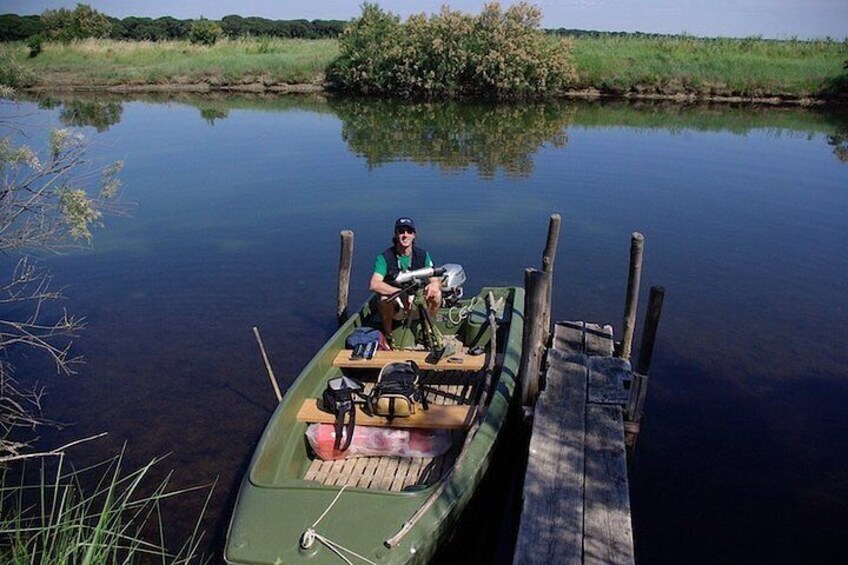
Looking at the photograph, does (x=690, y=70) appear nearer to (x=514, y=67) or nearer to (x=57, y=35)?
(x=514, y=67)

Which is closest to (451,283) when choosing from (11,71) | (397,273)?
(397,273)

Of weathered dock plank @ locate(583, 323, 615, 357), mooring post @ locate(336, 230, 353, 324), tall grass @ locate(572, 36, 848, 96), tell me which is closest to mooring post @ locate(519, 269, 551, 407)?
weathered dock plank @ locate(583, 323, 615, 357)

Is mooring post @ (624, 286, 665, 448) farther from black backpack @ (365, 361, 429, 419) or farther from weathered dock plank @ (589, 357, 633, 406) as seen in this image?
black backpack @ (365, 361, 429, 419)

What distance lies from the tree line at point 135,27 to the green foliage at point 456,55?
21.3 metres

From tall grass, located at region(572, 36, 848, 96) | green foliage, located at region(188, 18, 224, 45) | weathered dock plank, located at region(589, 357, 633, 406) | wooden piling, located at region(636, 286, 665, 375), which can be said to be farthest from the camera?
green foliage, located at region(188, 18, 224, 45)

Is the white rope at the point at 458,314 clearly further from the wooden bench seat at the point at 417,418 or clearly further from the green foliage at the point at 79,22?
the green foliage at the point at 79,22

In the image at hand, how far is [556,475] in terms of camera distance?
594 cm

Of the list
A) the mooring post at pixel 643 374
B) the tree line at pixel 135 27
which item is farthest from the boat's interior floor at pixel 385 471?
the tree line at pixel 135 27

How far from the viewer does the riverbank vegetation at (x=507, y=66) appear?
35000 millimetres

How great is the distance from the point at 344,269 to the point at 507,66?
29141 millimetres

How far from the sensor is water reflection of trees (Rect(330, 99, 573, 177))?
74.3ft

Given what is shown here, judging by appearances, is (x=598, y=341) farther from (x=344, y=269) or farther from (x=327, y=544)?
(x=327, y=544)

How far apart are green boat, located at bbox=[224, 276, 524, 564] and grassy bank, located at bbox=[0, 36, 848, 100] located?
31790 millimetres

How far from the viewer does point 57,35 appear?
49906 mm
